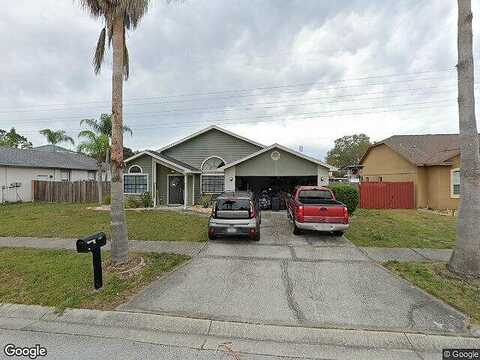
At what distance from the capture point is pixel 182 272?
590 centimetres

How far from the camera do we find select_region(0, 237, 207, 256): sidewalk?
7539mm

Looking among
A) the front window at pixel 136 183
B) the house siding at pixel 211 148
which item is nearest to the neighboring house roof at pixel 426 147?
the house siding at pixel 211 148

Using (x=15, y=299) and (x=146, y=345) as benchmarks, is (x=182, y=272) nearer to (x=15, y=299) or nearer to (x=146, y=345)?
(x=146, y=345)

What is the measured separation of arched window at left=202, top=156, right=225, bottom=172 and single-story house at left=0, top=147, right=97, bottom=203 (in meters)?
15.1

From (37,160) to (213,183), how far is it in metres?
17.2

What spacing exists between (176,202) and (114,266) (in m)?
12.5

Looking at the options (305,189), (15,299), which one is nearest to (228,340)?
(15,299)

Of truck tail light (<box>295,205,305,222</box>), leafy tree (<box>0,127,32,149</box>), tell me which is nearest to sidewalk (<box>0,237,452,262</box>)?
truck tail light (<box>295,205,305,222</box>)

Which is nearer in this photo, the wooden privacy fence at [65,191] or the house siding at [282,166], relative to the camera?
the house siding at [282,166]

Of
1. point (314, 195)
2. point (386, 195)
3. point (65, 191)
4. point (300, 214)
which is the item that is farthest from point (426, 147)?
point (65, 191)

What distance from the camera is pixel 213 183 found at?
18078mm

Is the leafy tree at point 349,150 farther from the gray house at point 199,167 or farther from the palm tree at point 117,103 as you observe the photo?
the palm tree at point 117,103

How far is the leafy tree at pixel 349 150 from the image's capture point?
5288cm

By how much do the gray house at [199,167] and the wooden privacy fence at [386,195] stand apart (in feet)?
11.9
